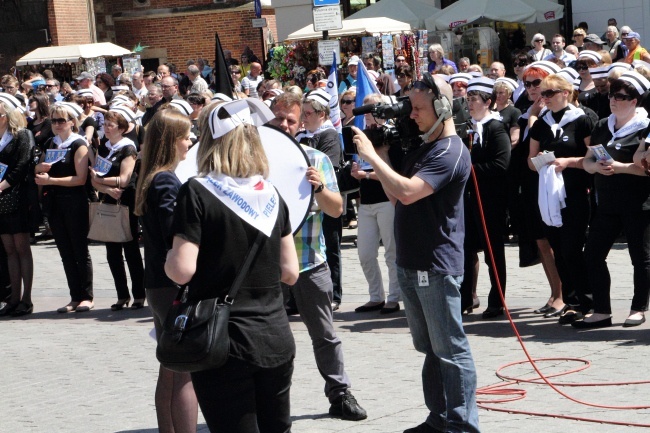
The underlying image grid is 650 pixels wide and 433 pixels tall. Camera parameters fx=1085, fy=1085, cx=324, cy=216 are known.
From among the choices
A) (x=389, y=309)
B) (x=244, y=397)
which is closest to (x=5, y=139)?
(x=389, y=309)

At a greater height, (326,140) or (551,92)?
(551,92)

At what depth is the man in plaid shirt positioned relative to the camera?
6.54 meters

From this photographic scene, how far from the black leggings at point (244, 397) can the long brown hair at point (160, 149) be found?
146 cm

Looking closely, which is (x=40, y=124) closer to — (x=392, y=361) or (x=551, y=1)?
(x=392, y=361)

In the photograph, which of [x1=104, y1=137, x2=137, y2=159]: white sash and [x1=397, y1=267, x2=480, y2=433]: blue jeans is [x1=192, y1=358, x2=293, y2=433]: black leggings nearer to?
[x1=397, y1=267, x2=480, y2=433]: blue jeans

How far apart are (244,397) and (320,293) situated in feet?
7.73

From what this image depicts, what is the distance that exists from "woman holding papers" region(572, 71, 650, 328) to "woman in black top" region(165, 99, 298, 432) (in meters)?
4.38

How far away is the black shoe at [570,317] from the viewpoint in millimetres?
8797

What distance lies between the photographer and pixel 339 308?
10258 mm

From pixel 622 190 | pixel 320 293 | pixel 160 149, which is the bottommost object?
Answer: pixel 320 293

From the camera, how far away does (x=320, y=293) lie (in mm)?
6641

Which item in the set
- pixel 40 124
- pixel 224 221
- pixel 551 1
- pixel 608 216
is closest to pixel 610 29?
pixel 551 1

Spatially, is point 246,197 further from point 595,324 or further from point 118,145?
point 118,145

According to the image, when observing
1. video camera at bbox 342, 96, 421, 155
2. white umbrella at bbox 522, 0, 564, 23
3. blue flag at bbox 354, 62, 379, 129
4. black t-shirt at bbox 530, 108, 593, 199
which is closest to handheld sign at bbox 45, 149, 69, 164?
blue flag at bbox 354, 62, 379, 129
